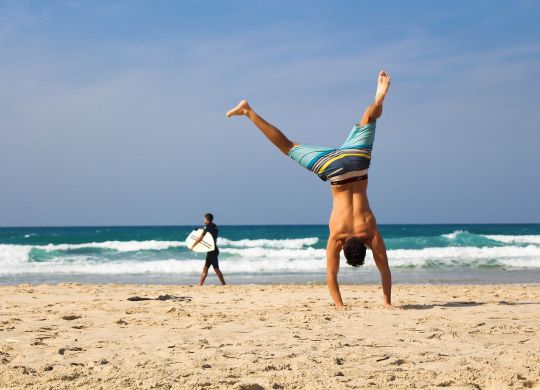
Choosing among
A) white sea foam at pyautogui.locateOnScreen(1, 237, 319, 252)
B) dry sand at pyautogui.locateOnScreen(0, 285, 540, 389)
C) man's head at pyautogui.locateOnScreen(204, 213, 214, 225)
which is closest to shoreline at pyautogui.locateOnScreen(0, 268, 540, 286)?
man's head at pyautogui.locateOnScreen(204, 213, 214, 225)

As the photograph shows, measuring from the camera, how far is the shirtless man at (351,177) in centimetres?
717

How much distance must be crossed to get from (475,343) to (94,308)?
4.57 metres

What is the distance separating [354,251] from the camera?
6.89m

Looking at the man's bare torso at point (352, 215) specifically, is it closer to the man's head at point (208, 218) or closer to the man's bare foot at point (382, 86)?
the man's bare foot at point (382, 86)

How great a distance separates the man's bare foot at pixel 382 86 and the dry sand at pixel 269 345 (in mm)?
2409

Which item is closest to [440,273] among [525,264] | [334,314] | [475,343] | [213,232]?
[525,264]

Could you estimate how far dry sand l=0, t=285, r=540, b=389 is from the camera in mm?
4105

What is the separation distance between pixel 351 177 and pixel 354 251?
35.0 inches

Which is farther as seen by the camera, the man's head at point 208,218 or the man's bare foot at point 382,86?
the man's head at point 208,218

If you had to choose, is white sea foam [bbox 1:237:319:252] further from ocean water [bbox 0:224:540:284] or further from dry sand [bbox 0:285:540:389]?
dry sand [bbox 0:285:540:389]

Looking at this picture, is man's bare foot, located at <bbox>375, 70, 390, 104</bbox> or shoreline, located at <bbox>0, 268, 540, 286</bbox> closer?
man's bare foot, located at <bbox>375, 70, 390, 104</bbox>

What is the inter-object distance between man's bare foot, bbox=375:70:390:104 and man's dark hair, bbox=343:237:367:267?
5.33ft

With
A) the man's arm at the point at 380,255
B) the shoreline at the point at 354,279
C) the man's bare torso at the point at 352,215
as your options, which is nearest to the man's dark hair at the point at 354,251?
the man's bare torso at the point at 352,215

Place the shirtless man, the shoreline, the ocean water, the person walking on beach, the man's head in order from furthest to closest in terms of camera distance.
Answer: the ocean water → the shoreline → the man's head → the person walking on beach → the shirtless man
